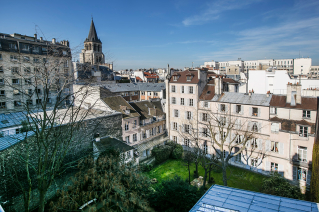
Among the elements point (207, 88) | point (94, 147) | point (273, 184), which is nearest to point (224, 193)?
point (273, 184)

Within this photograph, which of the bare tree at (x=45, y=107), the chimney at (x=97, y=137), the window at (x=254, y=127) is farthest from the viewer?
the window at (x=254, y=127)

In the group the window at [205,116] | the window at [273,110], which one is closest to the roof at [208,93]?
the window at [205,116]

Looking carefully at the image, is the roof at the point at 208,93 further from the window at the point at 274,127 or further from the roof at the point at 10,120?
the roof at the point at 10,120

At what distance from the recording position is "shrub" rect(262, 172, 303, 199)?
19.6 m

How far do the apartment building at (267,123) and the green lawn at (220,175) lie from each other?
1.41 m

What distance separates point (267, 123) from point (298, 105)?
13.2ft

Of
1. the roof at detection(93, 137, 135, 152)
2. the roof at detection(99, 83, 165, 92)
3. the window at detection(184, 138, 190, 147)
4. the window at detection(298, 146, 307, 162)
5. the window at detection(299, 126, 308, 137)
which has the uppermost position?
the roof at detection(99, 83, 165, 92)

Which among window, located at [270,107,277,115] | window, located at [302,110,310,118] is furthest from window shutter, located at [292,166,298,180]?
window, located at [270,107,277,115]

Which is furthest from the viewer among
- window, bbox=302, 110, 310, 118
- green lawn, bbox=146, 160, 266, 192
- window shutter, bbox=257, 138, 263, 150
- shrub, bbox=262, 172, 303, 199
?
window shutter, bbox=257, 138, 263, 150

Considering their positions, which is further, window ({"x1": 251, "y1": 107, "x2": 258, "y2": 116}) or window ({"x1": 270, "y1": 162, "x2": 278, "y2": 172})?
window ({"x1": 251, "y1": 107, "x2": 258, "y2": 116})

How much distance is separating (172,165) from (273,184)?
540 inches

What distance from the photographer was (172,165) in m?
30.3

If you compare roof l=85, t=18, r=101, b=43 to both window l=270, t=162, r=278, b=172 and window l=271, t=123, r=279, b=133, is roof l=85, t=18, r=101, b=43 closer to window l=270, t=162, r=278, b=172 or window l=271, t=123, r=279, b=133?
window l=271, t=123, r=279, b=133

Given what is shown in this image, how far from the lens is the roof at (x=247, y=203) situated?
9.28 meters
